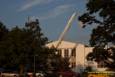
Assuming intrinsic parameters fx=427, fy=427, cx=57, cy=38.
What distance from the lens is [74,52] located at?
138250mm

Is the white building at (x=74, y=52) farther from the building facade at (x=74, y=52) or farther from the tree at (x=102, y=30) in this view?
the tree at (x=102, y=30)

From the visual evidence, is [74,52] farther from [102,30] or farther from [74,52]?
[102,30]

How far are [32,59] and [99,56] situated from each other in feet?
146

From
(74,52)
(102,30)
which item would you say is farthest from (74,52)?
(102,30)

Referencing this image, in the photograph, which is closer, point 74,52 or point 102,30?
point 102,30

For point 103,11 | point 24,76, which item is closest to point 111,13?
point 103,11

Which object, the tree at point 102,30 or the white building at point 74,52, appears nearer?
the tree at point 102,30

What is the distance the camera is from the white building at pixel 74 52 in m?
136

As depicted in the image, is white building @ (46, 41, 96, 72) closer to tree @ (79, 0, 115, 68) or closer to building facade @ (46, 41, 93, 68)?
building facade @ (46, 41, 93, 68)

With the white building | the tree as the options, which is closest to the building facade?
the white building

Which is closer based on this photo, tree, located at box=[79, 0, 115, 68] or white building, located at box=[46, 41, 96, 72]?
tree, located at box=[79, 0, 115, 68]

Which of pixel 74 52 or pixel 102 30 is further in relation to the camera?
pixel 74 52

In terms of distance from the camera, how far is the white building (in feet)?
445

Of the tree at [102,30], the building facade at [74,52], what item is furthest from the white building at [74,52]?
the tree at [102,30]
